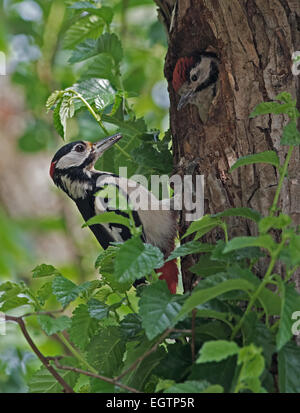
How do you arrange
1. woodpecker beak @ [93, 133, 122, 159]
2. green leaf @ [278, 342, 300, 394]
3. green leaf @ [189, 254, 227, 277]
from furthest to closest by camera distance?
woodpecker beak @ [93, 133, 122, 159]
green leaf @ [189, 254, 227, 277]
green leaf @ [278, 342, 300, 394]

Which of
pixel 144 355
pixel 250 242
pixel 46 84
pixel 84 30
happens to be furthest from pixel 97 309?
pixel 46 84

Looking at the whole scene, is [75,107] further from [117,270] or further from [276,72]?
[117,270]

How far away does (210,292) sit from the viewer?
1.37 metres

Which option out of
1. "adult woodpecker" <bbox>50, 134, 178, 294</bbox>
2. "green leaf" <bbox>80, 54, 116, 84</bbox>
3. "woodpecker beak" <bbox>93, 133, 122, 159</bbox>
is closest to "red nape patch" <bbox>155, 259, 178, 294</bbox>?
"adult woodpecker" <bbox>50, 134, 178, 294</bbox>

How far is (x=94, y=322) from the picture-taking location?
5.97 ft

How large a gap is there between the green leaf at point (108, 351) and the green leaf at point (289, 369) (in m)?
0.49

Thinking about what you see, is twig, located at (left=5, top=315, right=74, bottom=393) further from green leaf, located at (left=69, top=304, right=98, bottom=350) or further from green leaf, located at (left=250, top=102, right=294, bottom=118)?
green leaf, located at (left=250, top=102, right=294, bottom=118)

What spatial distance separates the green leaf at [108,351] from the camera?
1.77m

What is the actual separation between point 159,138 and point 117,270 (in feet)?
3.72

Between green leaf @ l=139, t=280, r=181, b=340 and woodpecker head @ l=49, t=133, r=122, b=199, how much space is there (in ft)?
4.79

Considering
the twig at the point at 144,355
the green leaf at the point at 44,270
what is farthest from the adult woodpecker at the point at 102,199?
the twig at the point at 144,355

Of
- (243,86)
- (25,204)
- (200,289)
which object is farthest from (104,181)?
(25,204)

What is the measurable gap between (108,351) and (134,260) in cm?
40

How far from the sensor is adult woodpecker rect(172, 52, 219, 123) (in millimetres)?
2320
